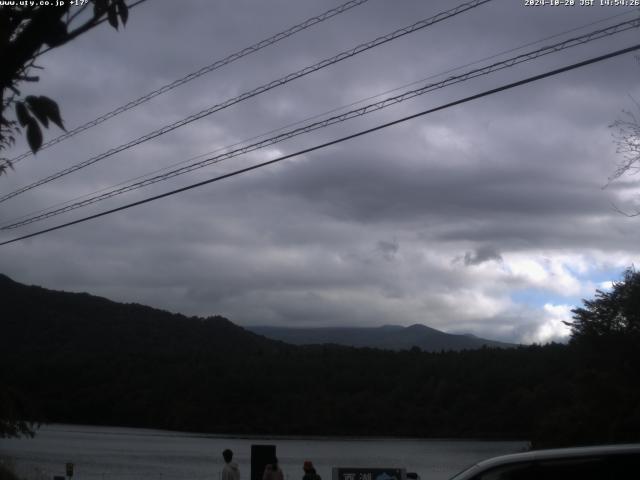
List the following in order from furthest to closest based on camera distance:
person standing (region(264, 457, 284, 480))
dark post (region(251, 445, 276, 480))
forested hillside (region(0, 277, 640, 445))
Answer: forested hillside (region(0, 277, 640, 445))
dark post (region(251, 445, 276, 480))
person standing (region(264, 457, 284, 480))

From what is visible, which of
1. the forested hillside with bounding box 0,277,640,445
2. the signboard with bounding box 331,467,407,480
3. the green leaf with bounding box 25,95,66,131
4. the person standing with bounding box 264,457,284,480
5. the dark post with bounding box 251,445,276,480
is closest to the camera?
the green leaf with bounding box 25,95,66,131

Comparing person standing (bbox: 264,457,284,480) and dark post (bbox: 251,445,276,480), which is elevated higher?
dark post (bbox: 251,445,276,480)

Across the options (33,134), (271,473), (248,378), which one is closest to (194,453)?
(248,378)

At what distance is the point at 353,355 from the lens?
85.7 metres

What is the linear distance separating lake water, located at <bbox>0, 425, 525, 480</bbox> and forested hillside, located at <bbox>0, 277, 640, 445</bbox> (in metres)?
2.26

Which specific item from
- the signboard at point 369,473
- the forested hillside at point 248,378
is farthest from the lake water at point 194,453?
the signboard at point 369,473

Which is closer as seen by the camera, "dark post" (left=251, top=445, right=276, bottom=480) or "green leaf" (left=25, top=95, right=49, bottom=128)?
"green leaf" (left=25, top=95, right=49, bottom=128)

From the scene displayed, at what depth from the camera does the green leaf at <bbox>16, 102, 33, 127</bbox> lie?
185 inches

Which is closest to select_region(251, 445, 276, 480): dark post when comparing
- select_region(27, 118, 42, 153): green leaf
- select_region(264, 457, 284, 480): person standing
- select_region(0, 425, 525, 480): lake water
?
select_region(264, 457, 284, 480): person standing

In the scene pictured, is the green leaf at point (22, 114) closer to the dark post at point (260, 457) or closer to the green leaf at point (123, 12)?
the green leaf at point (123, 12)

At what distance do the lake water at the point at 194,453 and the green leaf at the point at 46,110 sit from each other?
26.2m

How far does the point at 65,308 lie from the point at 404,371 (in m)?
30.3

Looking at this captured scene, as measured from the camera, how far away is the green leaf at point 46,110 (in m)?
4.64

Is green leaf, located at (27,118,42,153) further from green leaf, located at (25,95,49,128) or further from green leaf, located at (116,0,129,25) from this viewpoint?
green leaf, located at (116,0,129,25)
